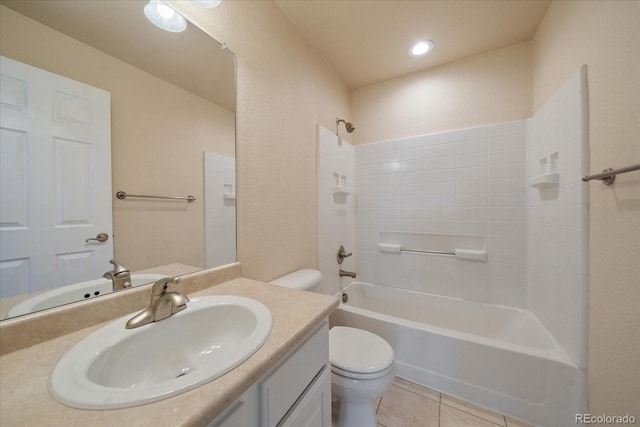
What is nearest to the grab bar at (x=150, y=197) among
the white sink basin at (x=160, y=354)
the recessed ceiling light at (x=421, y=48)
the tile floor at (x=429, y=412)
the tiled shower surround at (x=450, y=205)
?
the white sink basin at (x=160, y=354)

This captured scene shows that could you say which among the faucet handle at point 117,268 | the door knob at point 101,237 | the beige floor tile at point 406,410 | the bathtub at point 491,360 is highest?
the door knob at point 101,237

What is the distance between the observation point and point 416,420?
1.20 meters

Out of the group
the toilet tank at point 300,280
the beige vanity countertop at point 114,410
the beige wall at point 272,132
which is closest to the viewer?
the beige vanity countertop at point 114,410

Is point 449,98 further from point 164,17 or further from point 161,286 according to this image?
point 161,286

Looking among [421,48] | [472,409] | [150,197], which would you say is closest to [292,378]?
[150,197]

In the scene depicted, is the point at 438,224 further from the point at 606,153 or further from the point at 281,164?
the point at 281,164

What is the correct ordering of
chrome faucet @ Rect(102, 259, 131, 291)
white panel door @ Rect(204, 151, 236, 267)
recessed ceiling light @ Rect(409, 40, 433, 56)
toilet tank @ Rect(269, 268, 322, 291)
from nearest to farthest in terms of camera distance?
chrome faucet @ Rect(102, 259, 131, 291) < white panel door @ Rect(204, 151, 236, 267) < toilet tank @ Rect(269, 268, 322, 291) < recessed ceiling light @ Rect(409, 40, 433, 56)

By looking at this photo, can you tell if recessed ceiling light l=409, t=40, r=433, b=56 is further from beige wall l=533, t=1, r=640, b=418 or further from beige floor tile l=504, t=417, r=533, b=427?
beige floor tile l=504, t=417, r=533, b=427

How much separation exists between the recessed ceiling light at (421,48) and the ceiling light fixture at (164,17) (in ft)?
5.27

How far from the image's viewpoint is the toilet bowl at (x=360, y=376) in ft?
3.43

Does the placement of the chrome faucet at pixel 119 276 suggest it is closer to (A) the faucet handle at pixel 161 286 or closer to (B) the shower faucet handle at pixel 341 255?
(A) the faucet handle at pixel 161 286

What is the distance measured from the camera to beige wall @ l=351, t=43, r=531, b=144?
5.60 feet

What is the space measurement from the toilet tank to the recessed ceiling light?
1.88 meters

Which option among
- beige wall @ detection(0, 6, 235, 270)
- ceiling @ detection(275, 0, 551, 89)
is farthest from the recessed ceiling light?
beige wall @ detection(0, 6, 235, 270)
